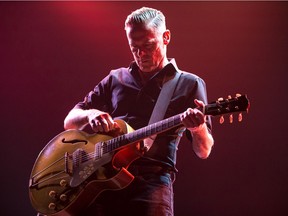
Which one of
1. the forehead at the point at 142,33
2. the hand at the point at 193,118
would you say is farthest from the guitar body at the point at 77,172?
the forehead at the point at 142,33

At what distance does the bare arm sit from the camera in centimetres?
221

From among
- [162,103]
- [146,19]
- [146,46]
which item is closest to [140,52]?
[146,46]

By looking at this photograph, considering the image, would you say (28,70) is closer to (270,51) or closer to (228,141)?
(228,141)

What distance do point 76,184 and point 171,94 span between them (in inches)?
29.9

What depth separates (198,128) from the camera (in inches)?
90.7

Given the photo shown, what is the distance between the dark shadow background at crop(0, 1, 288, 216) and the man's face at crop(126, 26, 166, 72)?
1371mm

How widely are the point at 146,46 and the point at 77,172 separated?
2.89 feet

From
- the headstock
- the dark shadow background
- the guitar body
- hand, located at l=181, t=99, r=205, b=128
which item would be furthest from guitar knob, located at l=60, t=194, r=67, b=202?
the dark shadow background

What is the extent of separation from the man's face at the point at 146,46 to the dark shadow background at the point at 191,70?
1.37 m

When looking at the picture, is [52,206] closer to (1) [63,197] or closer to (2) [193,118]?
(1) [63,197]

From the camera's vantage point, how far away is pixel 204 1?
4.05 metres

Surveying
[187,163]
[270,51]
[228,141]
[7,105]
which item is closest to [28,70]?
[7,105]

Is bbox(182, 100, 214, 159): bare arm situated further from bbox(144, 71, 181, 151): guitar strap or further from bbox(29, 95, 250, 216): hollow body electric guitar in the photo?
bbox(144, 71, 181, 151): guitar strap

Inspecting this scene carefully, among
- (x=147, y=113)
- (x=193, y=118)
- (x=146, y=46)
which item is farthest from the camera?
(x=146, y=46)
